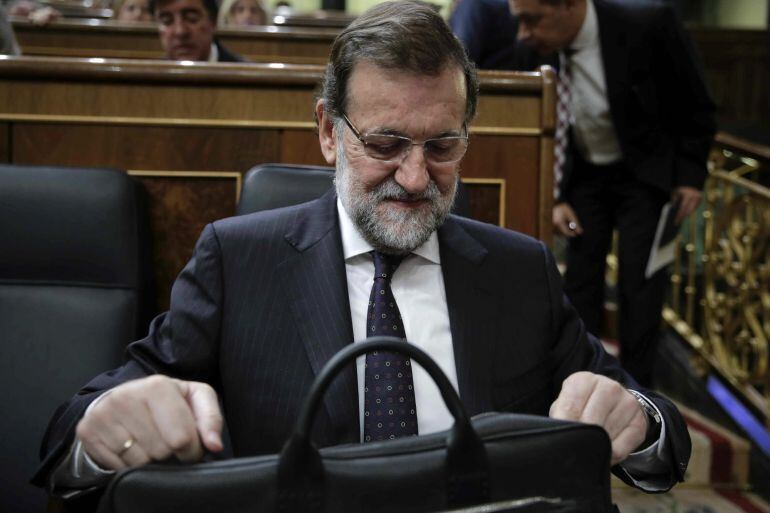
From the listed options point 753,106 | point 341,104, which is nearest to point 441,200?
point 341,104

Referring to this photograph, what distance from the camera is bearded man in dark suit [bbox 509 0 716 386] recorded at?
306 cm

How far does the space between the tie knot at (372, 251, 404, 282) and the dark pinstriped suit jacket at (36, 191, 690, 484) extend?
51mm

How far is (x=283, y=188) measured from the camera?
180 centimetres

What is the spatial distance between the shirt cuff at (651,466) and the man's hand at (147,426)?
0.56 metres

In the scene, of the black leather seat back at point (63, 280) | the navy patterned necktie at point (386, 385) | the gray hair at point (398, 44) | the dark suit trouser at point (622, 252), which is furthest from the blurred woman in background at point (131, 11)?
the navy patterned necktie at point (386, 385)

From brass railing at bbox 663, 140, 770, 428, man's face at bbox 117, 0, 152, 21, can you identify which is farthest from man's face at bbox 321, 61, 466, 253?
man's face at bbox 117, 0, 152, 21

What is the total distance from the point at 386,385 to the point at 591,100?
194 cm

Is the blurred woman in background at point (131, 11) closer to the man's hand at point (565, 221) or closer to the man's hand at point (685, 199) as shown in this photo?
the man's hand at point (565, 221)

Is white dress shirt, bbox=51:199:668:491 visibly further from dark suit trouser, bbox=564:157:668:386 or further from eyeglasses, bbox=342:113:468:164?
dark suit trouser, bbox=564:157:668:386

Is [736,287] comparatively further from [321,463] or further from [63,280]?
[321,463]

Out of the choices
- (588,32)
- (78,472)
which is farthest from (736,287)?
(78,472)

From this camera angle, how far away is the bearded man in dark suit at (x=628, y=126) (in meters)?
3.06

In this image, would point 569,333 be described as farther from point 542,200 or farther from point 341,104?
point 542,200

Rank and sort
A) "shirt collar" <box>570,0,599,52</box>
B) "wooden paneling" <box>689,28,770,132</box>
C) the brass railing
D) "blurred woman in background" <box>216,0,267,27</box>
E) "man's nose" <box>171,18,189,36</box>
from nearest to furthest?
"shirt collar" <box>570,0,599,52</box>
"man's nose" <box>171,18,189,36</box>
the brass railing
"blurred woman in background" <box>216,0,267,27</box>
"wooden paneling" <box>689,28,770,132</box>
